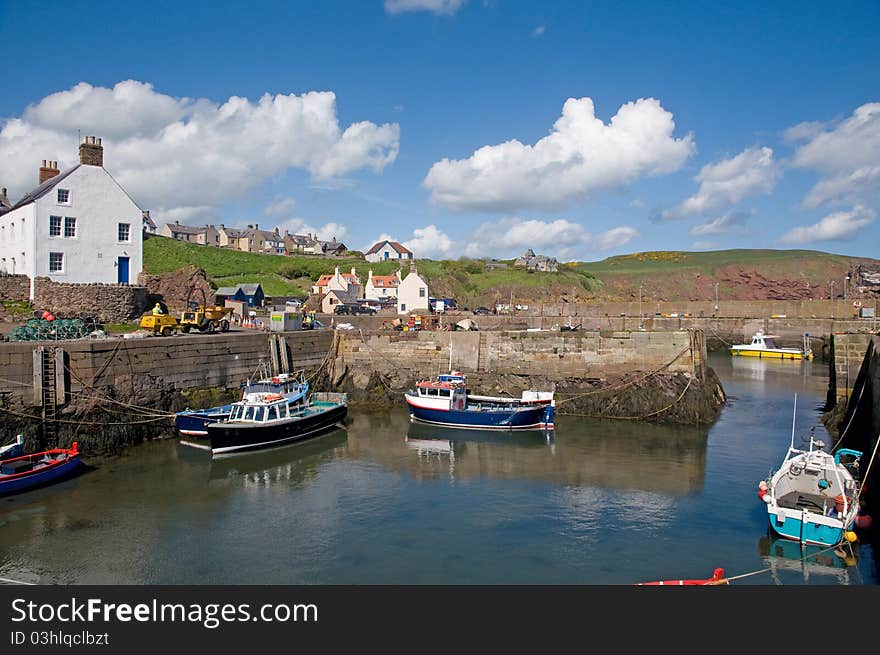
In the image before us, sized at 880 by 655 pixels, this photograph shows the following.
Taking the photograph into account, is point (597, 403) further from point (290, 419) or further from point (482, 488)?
point (290, 419)

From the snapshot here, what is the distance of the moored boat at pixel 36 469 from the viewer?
1758 cm

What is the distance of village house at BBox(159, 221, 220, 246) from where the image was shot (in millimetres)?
103812

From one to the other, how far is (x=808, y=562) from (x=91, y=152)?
1459 inches

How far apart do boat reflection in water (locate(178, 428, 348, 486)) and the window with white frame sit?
15293 mm

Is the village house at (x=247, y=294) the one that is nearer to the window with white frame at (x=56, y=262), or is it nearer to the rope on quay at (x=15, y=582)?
the window with white frame at (x=56, y=262)

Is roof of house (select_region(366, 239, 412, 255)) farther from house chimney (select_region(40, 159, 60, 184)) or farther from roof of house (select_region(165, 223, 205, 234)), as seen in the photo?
house chimney (select_region(40, 159, 60, 184))

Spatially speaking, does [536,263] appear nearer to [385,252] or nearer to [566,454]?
[385,252]

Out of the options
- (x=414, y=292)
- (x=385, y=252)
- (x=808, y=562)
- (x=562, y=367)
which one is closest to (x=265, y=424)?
(x=562, y=367)

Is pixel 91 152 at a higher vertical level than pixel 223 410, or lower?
higher

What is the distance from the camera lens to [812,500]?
15508 millimetres

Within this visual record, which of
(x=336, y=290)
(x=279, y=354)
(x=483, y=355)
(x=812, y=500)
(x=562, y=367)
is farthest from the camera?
(x=336, y=290)

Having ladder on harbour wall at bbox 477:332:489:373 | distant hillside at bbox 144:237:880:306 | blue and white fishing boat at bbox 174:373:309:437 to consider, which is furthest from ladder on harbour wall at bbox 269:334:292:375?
distant hillside at bbox 144:237:880:306
